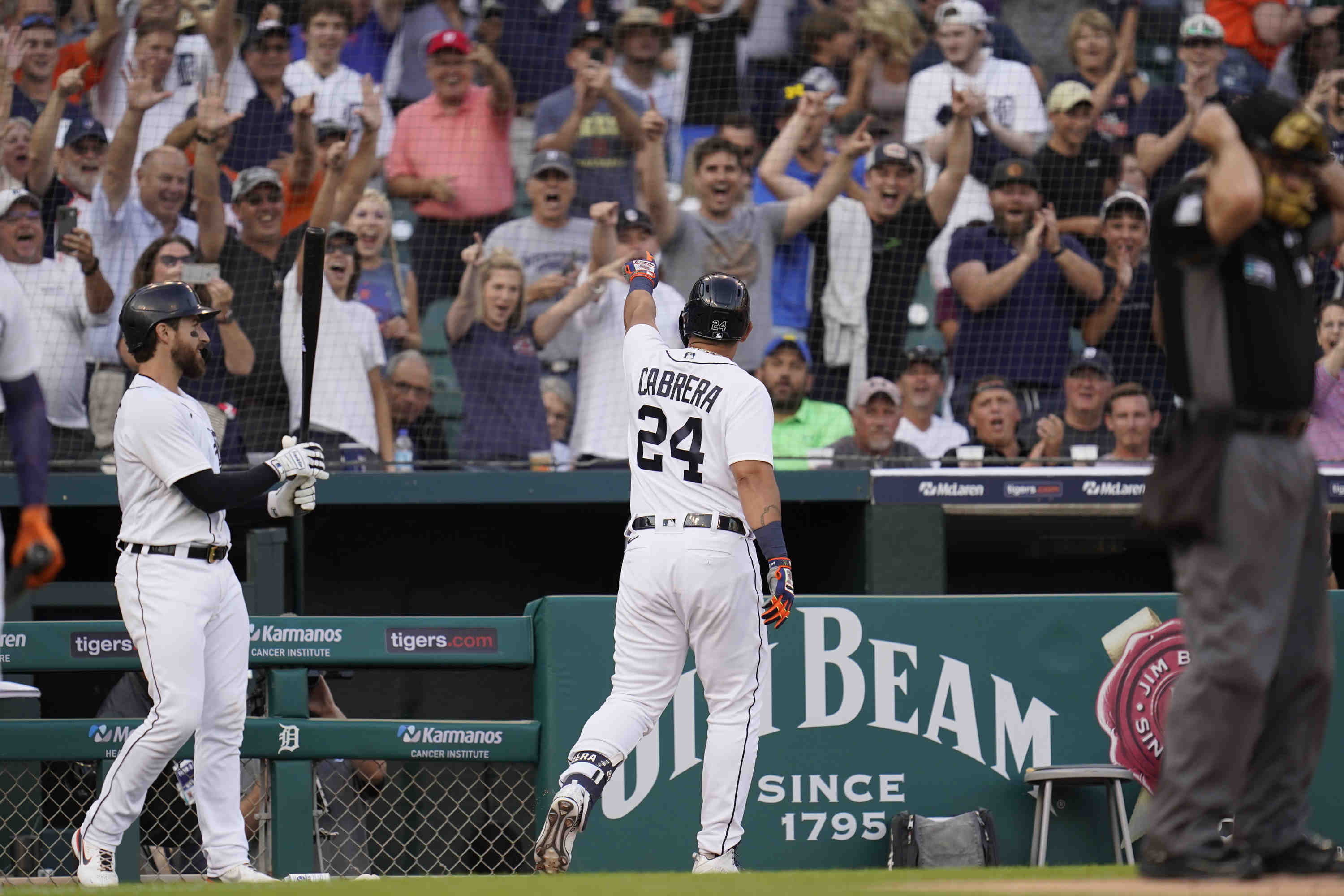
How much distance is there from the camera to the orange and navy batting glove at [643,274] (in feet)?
18.3

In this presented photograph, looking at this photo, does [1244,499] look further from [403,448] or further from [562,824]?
[403,448]

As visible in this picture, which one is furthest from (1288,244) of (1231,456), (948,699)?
(948,699)

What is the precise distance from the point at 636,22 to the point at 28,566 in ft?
23.6

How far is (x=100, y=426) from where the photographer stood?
8094 mm

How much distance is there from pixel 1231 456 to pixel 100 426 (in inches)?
250

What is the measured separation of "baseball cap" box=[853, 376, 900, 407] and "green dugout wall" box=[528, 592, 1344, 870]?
227 centimetres

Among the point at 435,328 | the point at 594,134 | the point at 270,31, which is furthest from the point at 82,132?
the point at 594,134

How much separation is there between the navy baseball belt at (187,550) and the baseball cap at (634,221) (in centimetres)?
400

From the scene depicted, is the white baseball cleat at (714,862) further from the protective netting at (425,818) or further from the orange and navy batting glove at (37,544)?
the orange and navy batting glove at (37,544)

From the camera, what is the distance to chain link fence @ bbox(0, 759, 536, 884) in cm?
612

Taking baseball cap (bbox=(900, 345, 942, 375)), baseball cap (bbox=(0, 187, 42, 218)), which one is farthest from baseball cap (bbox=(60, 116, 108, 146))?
baseball cap (bbox=(900, 345, 942, 375))

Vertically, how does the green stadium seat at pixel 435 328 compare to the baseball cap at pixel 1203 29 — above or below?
below

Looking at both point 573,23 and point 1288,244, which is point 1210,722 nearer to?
point 1288,244

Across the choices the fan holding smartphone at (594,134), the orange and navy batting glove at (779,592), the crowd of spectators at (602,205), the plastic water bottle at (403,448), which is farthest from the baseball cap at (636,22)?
the orange and navy batting glove at (779,592)
